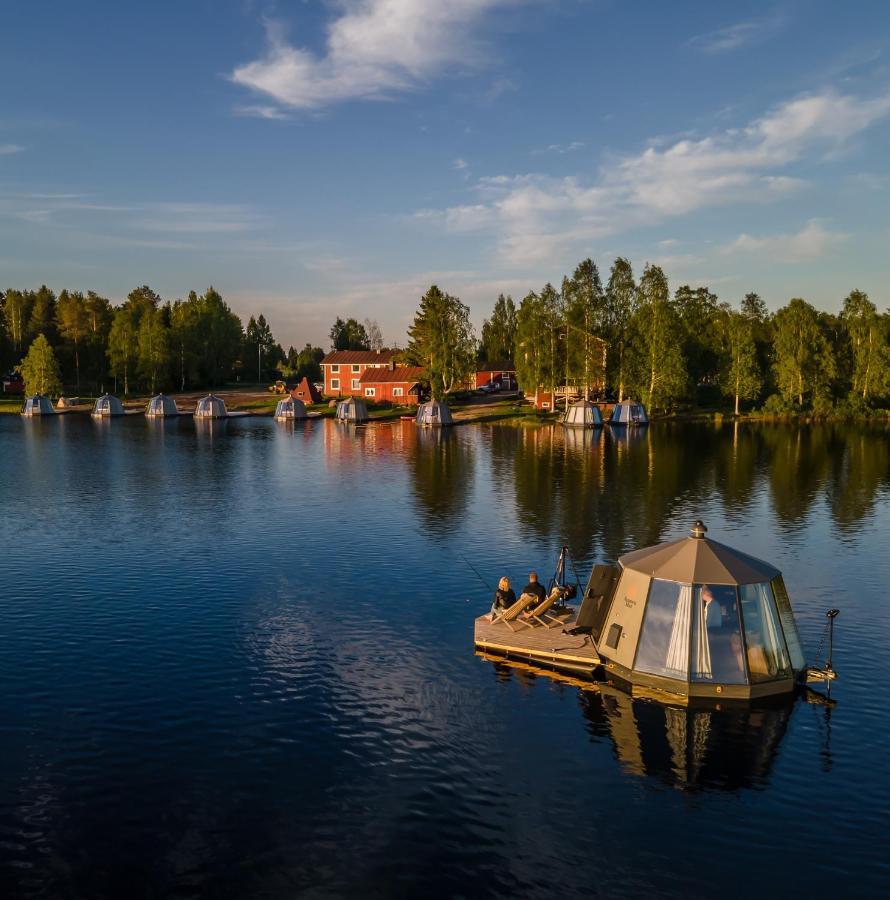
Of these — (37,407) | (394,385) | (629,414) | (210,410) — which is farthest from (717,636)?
(37,407)

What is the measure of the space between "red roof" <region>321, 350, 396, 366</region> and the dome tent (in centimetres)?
13204

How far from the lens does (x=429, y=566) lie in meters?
36.3

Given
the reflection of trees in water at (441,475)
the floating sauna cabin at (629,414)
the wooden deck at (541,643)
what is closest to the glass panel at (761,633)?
the wooden deck at (541,643)

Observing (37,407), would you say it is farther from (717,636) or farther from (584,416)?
(717,636)

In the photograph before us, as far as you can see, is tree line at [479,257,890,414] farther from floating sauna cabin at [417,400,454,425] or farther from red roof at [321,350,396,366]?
red roof at [321,350,396,366]

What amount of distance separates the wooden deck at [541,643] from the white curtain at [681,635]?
2.83 metres

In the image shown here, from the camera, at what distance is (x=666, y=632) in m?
21.8

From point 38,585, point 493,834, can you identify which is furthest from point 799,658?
point 38,585

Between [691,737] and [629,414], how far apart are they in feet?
321

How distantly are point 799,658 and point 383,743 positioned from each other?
501 inches

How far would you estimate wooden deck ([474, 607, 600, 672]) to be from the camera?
79.0ft

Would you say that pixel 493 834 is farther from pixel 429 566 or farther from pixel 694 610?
pixel 429 566

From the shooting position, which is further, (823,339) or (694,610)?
(823,339)

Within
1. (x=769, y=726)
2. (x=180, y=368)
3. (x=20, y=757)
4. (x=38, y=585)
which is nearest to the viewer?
(x=20, y=757)
